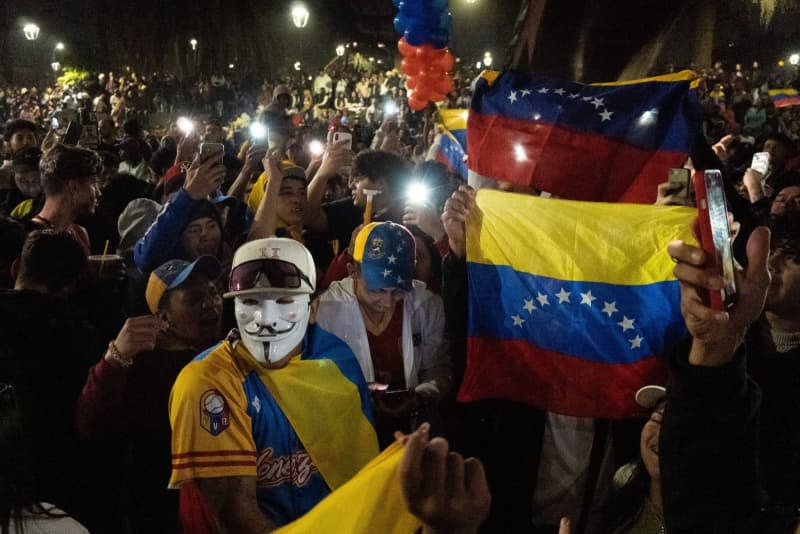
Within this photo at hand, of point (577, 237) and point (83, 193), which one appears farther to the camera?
point (83, 193)

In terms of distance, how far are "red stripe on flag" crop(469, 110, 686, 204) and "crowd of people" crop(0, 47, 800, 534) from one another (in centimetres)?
21

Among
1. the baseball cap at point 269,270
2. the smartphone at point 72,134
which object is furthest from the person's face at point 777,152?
the smartphone at point 72,134

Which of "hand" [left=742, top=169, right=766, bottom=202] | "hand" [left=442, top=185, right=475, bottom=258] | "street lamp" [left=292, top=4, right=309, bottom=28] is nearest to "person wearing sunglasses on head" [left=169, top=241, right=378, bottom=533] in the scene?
"hand" [left=442, top=185, right=475, bottom=258]

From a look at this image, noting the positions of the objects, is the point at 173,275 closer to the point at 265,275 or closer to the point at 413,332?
the point at 265,275

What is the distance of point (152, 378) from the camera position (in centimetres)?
327

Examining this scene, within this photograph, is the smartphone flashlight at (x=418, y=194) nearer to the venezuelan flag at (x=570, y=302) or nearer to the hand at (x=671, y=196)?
the venezuelan flag at (x=570, y=302)

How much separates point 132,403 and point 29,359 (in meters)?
0.46

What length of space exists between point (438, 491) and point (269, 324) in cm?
156

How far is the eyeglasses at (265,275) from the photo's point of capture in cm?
309

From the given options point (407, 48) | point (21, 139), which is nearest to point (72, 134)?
point (21, 139)

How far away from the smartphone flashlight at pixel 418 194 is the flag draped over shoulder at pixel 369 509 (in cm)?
317

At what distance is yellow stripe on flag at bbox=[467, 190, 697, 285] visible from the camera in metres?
3.64

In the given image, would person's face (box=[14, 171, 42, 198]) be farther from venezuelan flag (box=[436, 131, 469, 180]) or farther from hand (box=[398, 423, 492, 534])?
hand (box=[398, 423, 492, 534])

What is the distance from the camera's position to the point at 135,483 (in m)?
3.27
